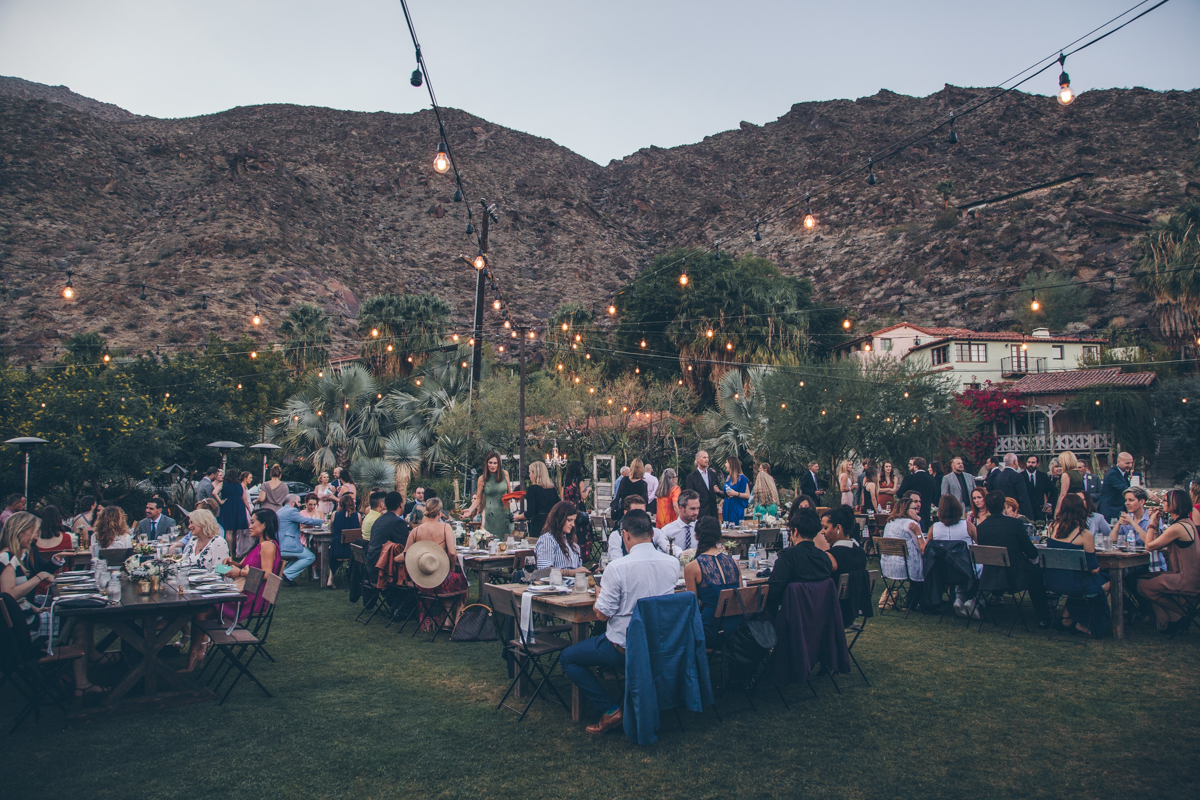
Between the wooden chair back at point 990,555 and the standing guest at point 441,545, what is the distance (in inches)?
210

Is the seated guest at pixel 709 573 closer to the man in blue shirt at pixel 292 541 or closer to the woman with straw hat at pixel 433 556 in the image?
the woman with straw hat at pixel 433 556

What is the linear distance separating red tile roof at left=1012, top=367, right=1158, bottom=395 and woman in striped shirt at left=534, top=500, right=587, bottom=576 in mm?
29278

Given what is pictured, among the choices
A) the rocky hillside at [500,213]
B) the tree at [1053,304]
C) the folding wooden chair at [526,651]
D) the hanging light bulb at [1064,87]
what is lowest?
the folding wooden chair at [526,651]

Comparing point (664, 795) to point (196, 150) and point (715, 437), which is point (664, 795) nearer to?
point (715, 437)

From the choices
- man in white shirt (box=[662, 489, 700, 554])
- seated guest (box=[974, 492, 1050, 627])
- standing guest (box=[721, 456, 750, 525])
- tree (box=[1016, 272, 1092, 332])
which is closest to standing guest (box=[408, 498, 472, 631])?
man in white shirt (box=[662, 489, 700, 554])

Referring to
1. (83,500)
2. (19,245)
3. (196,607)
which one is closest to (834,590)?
(196,607)

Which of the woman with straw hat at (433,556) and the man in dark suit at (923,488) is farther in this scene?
the man in dark suit at (923,488)

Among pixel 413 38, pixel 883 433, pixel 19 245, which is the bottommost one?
pixel 883 433

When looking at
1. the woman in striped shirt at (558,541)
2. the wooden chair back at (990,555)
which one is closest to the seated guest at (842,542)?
the wooden chair back at (990,555)

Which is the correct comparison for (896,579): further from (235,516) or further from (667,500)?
(235,516)

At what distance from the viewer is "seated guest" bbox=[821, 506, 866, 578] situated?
6344mm

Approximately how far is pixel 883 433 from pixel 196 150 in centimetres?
6609

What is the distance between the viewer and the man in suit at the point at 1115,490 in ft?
32.2

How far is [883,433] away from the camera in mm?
20359
